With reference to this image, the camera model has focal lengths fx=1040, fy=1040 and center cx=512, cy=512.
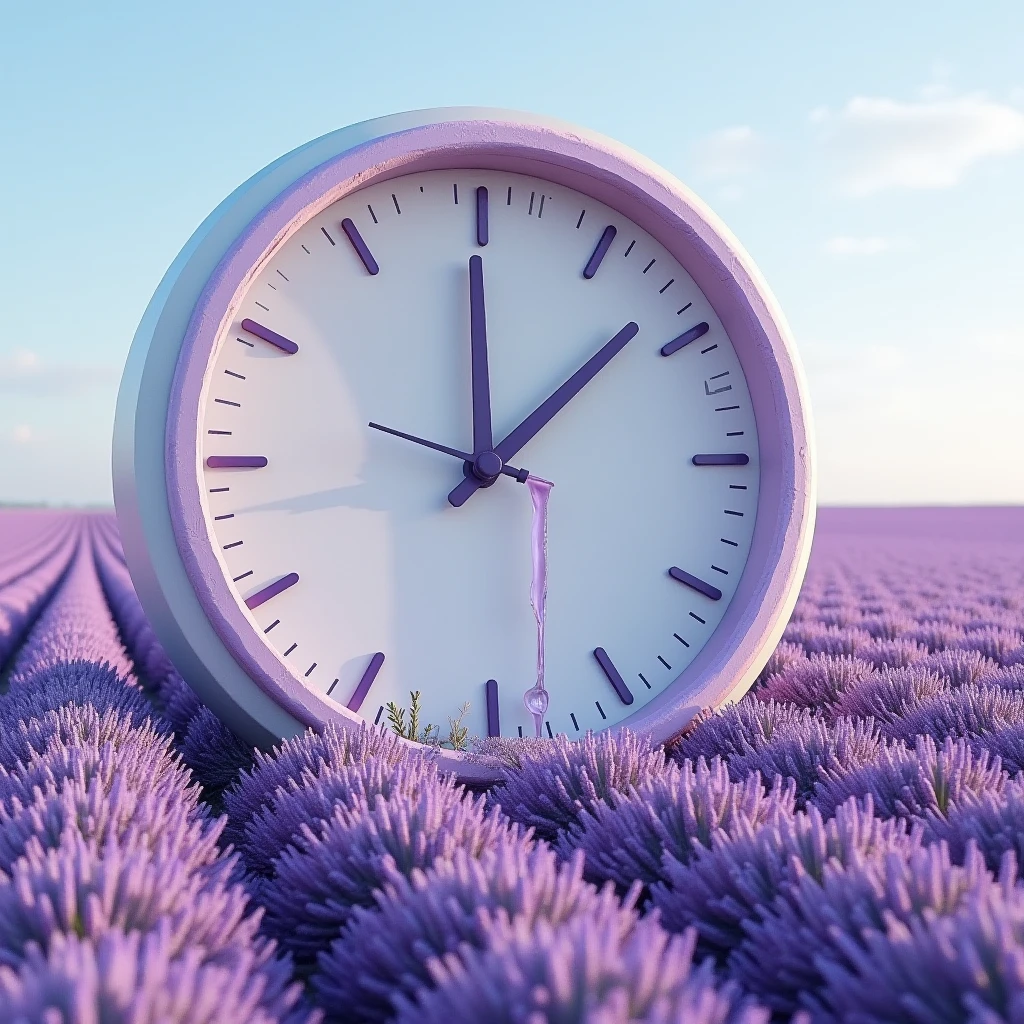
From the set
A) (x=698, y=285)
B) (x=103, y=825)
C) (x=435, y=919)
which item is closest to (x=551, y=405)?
(x=698, y=285)

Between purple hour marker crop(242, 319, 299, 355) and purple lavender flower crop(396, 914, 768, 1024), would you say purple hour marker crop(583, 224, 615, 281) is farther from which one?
purple lavender flower crop(396, 914, 768, 1024)

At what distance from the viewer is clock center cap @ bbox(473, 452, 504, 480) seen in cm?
277

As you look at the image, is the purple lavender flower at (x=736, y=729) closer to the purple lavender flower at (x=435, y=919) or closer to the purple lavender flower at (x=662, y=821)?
the purple lavender flower at (x=662, y=821)

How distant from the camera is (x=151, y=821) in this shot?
1.71 metres

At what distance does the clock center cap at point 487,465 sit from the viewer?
9.09 ft

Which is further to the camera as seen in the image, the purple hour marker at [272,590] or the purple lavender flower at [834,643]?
the purple lavender flower at [834,643]

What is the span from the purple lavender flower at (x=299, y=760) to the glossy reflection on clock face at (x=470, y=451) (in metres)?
0.40

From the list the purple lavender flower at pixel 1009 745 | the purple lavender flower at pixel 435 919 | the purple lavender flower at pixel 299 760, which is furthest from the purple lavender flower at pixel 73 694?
the purple lavender flower at pixel 1009 745

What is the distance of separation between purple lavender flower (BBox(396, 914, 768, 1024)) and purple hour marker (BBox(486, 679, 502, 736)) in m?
Result: 1.74

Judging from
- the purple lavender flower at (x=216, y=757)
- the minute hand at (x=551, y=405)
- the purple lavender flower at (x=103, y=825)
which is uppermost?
the minute hand at (x=551, y=405)

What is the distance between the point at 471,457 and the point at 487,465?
0.07 meters

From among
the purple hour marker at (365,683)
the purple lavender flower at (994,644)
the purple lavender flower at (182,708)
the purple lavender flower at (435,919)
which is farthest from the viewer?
the purple lavender flower at (994,644)

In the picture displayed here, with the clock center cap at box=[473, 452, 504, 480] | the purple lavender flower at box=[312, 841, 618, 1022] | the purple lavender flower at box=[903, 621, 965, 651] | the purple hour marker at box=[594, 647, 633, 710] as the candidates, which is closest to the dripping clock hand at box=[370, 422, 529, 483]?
the clock center cap at box=[473, 452, 504, 480]

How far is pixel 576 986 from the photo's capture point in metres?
1.05
